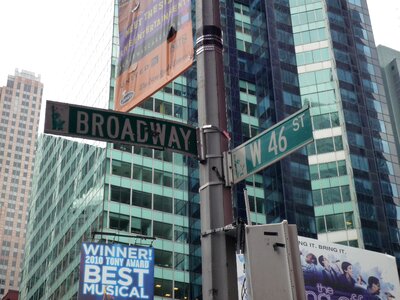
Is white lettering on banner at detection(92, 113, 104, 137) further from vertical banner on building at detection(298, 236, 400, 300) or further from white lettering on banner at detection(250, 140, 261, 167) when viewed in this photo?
vertical banner on building at detection(298, 236, 400, 300)

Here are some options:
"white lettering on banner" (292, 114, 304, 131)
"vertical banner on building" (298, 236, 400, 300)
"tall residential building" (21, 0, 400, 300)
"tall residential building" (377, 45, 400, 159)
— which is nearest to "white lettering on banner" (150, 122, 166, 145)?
"white lettering on banner" (292, 114, 304, 131)

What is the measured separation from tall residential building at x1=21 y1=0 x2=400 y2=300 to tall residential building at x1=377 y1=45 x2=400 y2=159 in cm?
4897

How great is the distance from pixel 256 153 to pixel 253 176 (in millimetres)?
71119

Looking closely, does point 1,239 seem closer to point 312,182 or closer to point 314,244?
point 312,182

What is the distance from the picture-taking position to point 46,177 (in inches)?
3489

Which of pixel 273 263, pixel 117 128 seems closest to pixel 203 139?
pixel 117 128

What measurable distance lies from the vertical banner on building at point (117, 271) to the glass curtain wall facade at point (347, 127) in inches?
1840

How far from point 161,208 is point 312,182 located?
23.1m

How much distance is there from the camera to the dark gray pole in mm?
5941

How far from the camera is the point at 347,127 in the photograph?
8225 cm

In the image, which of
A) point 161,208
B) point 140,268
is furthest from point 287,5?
point 140,268

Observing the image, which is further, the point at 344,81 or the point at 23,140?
the point at 23,140

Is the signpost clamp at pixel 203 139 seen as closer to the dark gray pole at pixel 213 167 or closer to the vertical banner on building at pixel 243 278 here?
the dark gray pole at pixel 213 167

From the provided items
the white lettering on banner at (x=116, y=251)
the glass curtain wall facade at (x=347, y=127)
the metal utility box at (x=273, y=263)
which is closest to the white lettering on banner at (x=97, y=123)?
the metal utility box at (x=273, y=263)
